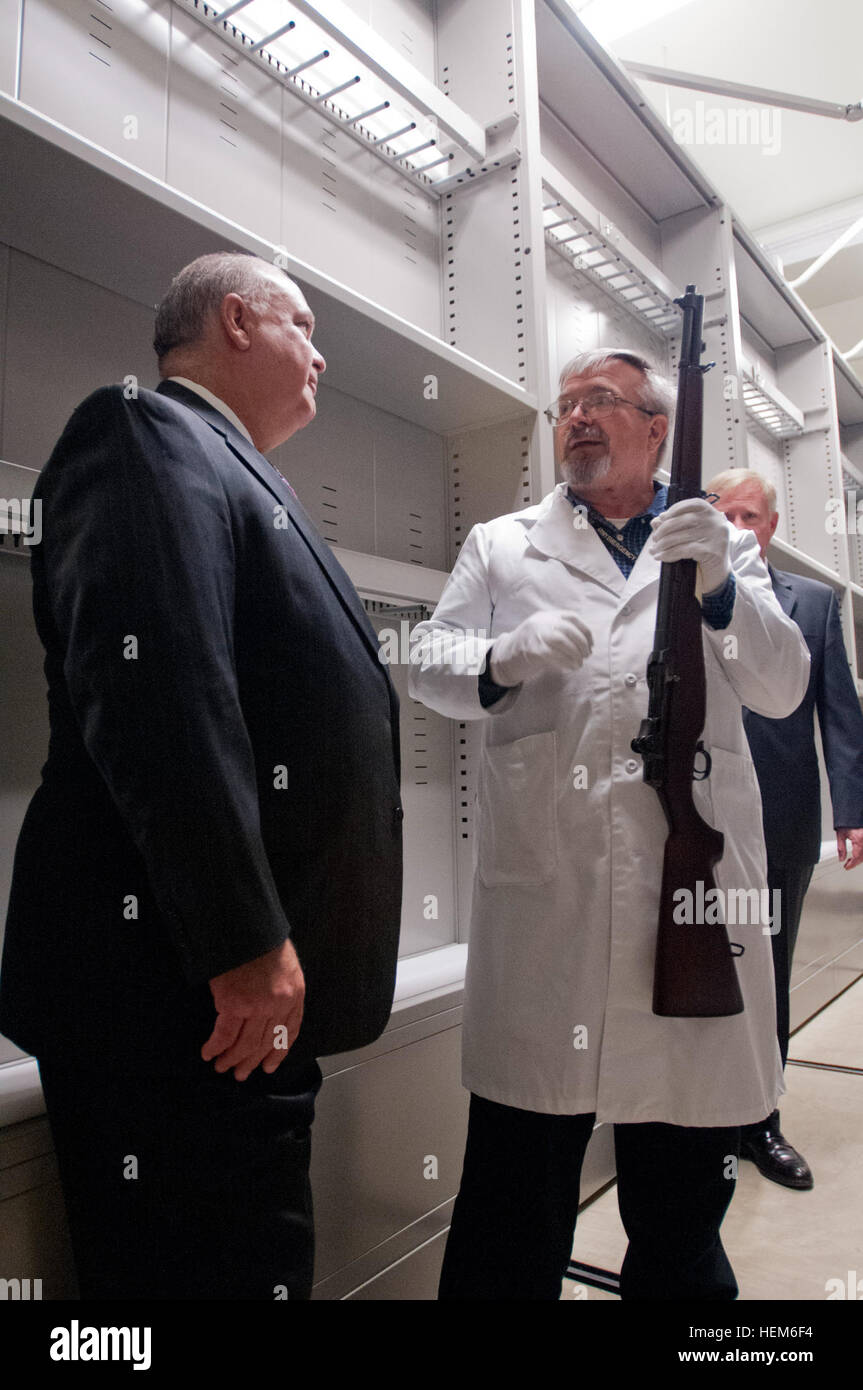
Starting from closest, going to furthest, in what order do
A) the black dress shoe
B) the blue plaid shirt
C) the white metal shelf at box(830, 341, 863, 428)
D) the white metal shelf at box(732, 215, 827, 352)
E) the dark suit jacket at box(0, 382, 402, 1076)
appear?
the dark suit jacket at box(0, 382, 402, 1076)
the blue plaid shirt
the black dress shoe
the white metal shelf at box(732, 215, 827, 352)
the white metal shelf at box(830, 341, 863, 428)

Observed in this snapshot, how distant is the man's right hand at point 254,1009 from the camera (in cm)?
74

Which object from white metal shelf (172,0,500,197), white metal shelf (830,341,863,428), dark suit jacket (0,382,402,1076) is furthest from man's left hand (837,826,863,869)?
white metal shelf (830,341,863,428)

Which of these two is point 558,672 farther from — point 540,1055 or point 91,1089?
point 91,1089

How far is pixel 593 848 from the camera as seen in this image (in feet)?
3.74

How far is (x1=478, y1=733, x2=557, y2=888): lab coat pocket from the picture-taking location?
3.78 feet

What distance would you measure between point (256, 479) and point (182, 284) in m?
0.30

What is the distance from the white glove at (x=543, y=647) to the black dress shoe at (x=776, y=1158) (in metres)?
1.38

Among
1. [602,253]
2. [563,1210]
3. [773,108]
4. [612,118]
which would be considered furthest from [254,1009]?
[773,108]

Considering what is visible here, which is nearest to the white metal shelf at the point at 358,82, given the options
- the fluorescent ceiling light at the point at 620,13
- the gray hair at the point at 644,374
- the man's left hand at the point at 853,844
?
the gray hair at the point at 644,374

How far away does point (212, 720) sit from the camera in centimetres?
74

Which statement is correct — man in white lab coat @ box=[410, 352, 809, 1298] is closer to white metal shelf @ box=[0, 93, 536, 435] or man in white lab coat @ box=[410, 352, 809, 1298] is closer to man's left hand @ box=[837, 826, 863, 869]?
white metal shelf @ box=[0, 93, 536, 435]

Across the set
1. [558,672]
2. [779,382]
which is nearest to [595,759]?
[558,672]

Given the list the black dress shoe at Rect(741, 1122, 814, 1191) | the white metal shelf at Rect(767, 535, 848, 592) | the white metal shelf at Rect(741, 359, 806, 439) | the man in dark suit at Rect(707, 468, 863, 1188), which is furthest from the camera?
the white metal shelf at Rect(741, 359, 806, 439)

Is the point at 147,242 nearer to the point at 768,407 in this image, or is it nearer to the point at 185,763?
the point at 185,763
